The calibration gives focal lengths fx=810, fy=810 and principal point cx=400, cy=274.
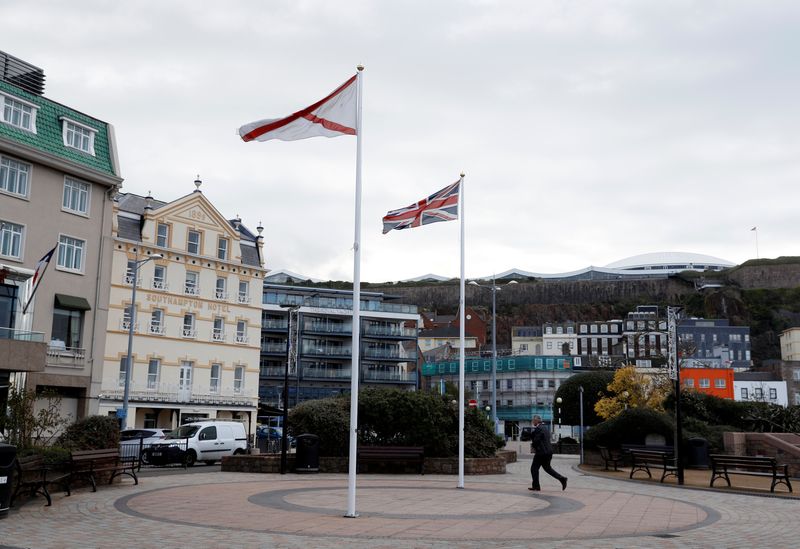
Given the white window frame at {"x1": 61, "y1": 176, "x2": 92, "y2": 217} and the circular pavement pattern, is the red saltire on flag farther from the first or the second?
the white window frame at {"x1": 61, "y1": 176, "x2": 92, "y2": 217}

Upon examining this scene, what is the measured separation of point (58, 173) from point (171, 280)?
17.1 metres

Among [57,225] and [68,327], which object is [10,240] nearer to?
[57,225]

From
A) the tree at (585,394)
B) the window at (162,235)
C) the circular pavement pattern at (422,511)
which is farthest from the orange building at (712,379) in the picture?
the circular pavement pattern at (422,511)

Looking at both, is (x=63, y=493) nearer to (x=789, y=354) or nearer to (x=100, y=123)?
(x=100, y=123)

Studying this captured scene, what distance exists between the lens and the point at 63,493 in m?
16.9

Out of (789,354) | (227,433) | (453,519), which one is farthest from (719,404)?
(789,354)

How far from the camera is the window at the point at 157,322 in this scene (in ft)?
164

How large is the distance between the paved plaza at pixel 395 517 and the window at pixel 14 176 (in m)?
17.6

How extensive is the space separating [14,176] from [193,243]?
65.5ft

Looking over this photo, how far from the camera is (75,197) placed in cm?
3550

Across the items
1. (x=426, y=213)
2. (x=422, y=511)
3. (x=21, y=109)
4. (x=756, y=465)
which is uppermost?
(x=21, y=109)

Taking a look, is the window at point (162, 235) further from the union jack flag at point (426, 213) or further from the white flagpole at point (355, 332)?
the white flagpole at point (355, 332)

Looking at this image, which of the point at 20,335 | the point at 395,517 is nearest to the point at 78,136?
the point at 20,335

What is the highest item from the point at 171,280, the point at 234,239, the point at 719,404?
the point at 234,239
